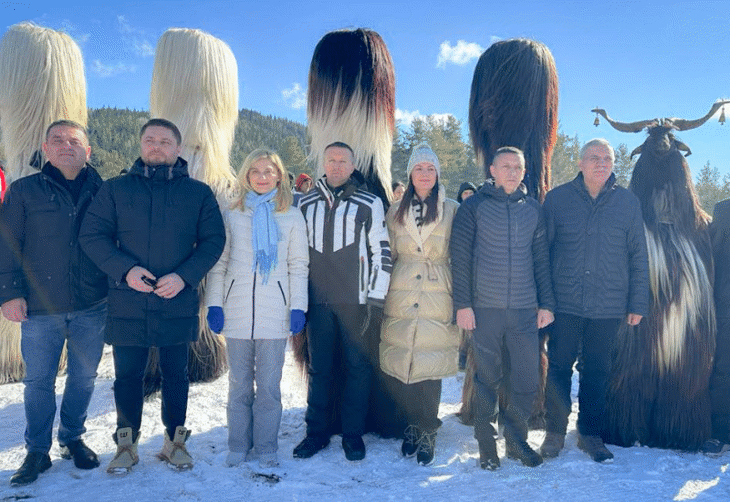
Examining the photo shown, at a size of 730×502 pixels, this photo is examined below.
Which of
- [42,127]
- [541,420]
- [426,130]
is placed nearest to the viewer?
[541,420]

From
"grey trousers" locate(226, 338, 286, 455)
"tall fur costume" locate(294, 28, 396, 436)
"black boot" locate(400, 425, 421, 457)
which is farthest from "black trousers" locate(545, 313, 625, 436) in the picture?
"grey trousers" locate(226, 338, 286, 455)

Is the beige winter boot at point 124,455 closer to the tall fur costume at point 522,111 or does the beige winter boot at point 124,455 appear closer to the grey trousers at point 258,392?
the grey trousers at point 258,392

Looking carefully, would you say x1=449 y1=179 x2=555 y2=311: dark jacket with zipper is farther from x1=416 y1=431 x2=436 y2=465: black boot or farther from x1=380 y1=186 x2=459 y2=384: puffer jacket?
x1=416 y1=431 x2=436 y2=465: black boot

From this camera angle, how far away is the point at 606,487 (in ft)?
10.5

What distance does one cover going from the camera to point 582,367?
3.70m

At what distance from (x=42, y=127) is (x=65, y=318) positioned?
7.78 feet

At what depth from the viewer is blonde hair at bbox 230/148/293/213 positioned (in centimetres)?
349

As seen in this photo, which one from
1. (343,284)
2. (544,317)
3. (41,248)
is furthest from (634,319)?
(41,248)

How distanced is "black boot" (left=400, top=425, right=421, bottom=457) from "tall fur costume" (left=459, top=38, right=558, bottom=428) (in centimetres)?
73

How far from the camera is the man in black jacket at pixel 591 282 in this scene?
353 cm

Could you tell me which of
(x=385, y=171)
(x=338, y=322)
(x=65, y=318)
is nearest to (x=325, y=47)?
(x=385, y=171)

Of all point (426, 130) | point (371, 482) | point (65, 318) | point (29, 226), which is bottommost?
point (371, 482)

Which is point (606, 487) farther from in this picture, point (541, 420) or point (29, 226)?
point (29, 226)

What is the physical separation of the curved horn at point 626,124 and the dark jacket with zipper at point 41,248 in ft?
13.4
